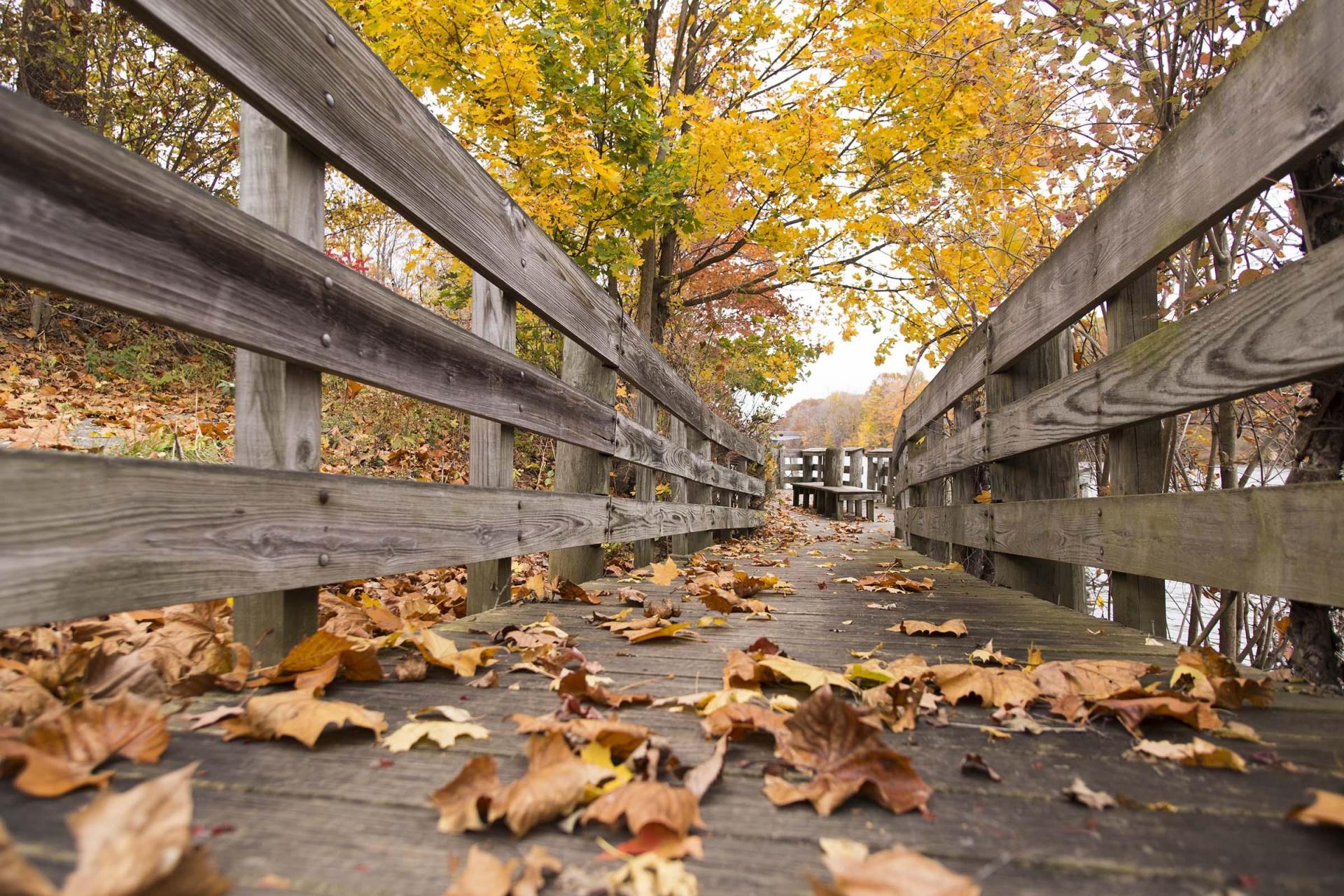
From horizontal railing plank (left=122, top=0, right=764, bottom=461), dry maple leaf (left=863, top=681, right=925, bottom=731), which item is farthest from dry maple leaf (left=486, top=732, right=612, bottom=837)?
horizontal railing plank (left=122, top=0, right=764, bottom=461)

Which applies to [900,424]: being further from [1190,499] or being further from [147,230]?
[147,230]

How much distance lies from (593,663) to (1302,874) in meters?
1.43

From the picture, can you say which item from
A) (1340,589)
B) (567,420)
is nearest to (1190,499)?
(1340,589)

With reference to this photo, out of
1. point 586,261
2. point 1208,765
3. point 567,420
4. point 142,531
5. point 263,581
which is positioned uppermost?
point 586,261

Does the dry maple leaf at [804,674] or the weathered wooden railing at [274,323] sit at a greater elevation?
the weathered wooden railing at [274,323]

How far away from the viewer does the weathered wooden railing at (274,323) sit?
108cm

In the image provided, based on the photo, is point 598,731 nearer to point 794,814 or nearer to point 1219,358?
point 794,814

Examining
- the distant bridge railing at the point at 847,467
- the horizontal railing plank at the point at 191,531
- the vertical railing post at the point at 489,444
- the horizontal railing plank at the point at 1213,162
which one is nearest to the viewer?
the horizontal railing plank at the point at 191,531

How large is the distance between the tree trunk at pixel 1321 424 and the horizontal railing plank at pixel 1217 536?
218 mm

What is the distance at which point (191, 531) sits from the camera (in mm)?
1300

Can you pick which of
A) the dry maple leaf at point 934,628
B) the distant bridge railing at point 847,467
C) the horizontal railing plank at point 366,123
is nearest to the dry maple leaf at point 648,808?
the horizontal railing plank at point 366,123

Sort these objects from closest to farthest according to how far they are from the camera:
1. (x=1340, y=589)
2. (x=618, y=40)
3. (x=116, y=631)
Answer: (x=1340, y=589) < (x=116, y=631) < (x=618, y=40)

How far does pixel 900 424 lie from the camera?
319 inches

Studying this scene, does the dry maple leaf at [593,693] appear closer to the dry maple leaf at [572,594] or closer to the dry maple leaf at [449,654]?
the dry maple leaf at [449,654]
